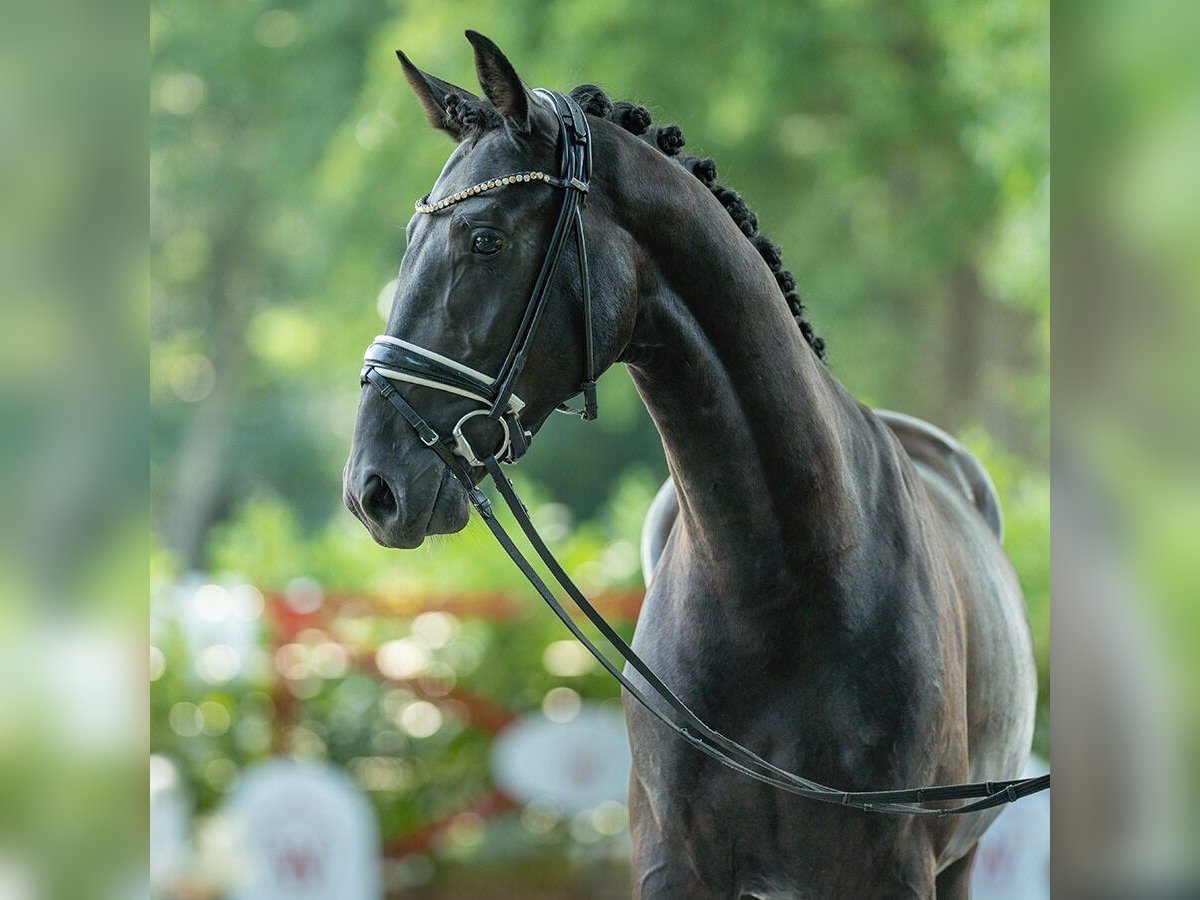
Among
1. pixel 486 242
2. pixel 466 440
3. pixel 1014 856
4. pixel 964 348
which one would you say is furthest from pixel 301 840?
pixel 964 348

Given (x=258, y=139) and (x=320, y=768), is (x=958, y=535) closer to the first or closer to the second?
(x=320, y=768)

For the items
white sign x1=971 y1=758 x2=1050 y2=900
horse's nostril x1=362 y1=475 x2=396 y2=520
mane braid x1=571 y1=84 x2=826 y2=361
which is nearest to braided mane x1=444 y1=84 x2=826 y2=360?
mane braid x1=571 y1=84 x2=826 y2=361

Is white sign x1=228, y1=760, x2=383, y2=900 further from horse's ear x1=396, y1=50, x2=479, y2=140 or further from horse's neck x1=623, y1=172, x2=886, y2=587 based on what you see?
horse's ear x1=396, y1=50, x2=479, y2=140

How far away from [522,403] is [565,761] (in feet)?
13.7

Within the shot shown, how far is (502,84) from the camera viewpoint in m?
1.75

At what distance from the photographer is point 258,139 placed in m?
10.9

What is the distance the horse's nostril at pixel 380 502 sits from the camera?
1.71m

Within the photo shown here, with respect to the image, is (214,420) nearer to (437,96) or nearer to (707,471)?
(437,96)

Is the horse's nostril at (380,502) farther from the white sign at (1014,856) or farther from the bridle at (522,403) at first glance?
the white sign at (1014,856)

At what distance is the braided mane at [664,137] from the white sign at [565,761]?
3742mm

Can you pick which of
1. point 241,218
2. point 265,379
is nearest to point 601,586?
point 241,218

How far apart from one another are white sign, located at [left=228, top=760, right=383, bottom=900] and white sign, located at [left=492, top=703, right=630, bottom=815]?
683mm

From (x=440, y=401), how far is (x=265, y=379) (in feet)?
41.6

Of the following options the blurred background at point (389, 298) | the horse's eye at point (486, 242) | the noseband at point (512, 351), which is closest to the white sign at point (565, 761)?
the blurred background at point (389, 298)
